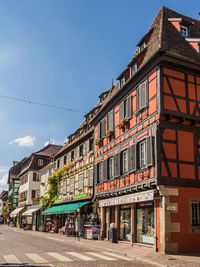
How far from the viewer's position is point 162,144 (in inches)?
613

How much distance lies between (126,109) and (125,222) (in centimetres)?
686

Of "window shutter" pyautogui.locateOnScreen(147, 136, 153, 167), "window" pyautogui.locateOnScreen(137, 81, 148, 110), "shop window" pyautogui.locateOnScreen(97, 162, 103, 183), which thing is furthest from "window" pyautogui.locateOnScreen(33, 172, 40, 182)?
"window shutter" pyautogui.locateOnScreen(147, 136, 153, 167)

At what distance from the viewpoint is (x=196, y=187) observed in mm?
15992

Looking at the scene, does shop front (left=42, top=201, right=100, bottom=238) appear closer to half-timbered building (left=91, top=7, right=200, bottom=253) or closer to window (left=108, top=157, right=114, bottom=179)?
window (left=108, top=157, right=114, bottom=179)

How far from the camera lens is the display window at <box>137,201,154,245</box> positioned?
646 inches

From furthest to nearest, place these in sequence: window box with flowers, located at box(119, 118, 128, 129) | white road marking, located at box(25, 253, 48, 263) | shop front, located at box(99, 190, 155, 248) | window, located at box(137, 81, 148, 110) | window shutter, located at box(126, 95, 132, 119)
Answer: window box with flowers, located at box(119, 118, 128, 129), window shutter, located at box(126, 95, 132, 119), window, located at box(137, 81, 148, 110), shop front, located at box(99, 190, 155, 248), white road marking, located at box(25, 253, 48, 263)

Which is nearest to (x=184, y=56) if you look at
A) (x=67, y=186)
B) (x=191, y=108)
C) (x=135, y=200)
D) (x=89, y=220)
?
(x=191, y=108)

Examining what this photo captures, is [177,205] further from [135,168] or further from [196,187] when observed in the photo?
[135,168]

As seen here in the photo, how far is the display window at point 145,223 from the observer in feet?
53.8

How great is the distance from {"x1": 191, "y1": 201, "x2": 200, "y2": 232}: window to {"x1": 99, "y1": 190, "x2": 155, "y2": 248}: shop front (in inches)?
74.5

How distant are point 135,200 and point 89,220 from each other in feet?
28.4

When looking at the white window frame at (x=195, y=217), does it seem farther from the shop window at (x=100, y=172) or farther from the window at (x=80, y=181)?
the window at (x=80, y=181)

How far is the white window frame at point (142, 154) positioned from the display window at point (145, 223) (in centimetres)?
201

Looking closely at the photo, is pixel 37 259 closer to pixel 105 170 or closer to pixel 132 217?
pixel 132 217
